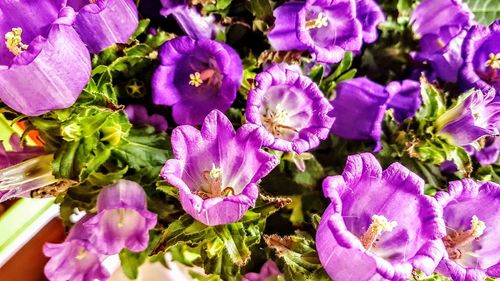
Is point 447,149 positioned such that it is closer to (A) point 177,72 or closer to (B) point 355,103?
(B) point 355,103

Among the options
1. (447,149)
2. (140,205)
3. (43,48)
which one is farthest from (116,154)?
(447,149)

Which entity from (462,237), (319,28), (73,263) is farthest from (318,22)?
(73,263)

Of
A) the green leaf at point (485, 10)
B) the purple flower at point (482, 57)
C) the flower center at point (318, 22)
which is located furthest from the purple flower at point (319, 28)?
the green leaf at point (485, 10)

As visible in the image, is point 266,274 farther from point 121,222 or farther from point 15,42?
point 15,42

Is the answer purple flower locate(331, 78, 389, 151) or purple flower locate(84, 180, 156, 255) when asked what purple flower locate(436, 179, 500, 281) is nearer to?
purple flower locate(331, 78, 389, 151)

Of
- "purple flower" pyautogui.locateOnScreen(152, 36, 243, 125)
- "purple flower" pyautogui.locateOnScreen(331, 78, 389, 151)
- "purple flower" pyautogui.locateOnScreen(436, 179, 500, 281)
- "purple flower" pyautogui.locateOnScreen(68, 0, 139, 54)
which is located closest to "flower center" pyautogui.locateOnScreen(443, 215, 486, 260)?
"purple flower" pyautogui.locateOnScreen(436, 179, 500, 281)

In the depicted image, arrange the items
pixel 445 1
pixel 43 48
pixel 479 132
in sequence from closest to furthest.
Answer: pixel 43 48
pixel 479 132
pixel 445 1

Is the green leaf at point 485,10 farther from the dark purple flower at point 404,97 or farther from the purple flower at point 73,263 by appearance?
the purple flower at point 73,263
